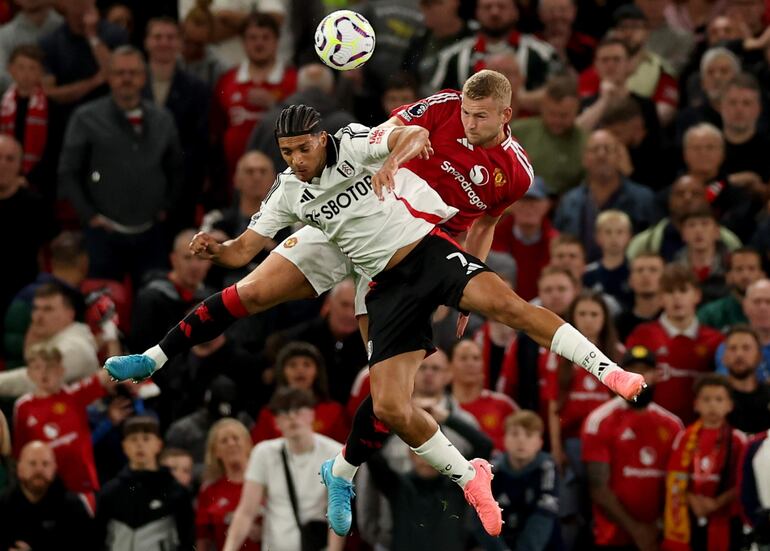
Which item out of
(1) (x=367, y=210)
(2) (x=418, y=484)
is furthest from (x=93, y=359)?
(1) (x=367, y=210)

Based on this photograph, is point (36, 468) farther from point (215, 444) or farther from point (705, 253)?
point (705, 253)

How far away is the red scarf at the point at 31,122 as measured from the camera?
52.0 feet

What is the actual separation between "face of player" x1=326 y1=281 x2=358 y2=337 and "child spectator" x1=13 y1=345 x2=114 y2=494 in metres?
2.07

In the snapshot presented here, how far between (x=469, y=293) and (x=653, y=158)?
6071 mm

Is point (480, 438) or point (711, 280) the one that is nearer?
point (480, 438)

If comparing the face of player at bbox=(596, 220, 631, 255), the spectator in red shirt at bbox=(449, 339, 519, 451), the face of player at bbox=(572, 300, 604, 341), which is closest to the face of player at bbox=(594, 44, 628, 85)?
the face of player at bbox=(596, 220, 631, 255)

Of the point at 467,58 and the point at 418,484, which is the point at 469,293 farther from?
the point at 467,58

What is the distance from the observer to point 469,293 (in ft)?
33.6

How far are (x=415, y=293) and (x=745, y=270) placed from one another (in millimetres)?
4413

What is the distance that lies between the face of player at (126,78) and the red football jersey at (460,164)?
16.6ft

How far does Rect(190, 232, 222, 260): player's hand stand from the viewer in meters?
10.3

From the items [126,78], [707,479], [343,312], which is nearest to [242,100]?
[126,78]

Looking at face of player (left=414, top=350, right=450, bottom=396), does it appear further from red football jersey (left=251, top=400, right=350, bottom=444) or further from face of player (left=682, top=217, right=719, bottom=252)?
face of player (left=682, top=217, right=719, bottom=252)

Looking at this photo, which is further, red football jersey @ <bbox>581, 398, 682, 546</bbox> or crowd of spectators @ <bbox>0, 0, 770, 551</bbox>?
red football jersey @ <bbox>581, 398, 682, 546</bbox>
